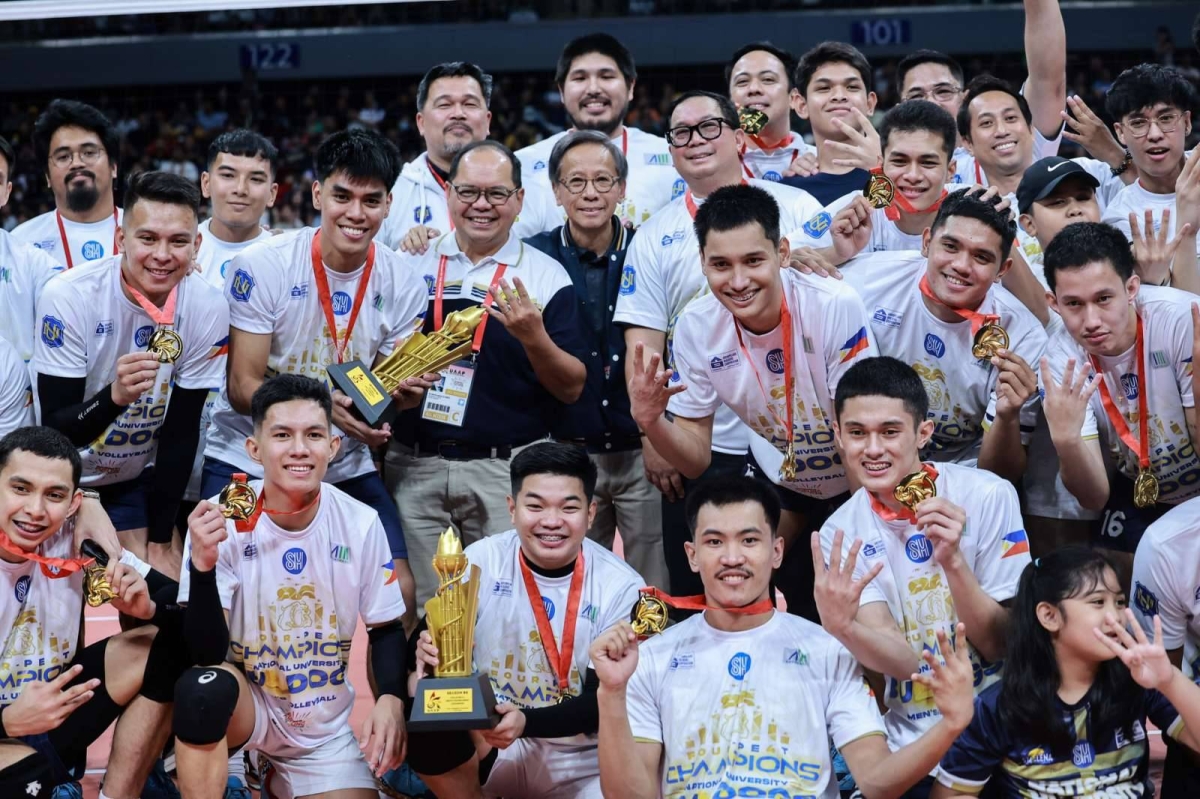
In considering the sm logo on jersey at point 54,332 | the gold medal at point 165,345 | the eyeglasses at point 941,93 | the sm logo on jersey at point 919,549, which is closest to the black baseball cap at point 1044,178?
the eyeglasses at point 941,93

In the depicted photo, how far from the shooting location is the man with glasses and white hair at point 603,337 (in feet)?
20.3

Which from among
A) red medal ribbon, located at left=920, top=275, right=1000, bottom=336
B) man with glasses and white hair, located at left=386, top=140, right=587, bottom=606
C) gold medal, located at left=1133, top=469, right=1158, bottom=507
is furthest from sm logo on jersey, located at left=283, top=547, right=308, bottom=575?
gold medal, located at left=1133, top=469, right=1158, bottom=507

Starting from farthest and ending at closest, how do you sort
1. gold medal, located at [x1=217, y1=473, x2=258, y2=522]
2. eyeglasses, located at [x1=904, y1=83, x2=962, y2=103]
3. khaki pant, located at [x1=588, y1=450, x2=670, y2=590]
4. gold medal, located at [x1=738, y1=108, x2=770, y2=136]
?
eyeglasses, located at [x1=904, y1=83, x2=962, y2=103] < gold medal, located at [x1=738, y1=108, x2=770, y2=136] < khaki pant, located at [x1=588, y1=450, x2=670, y2=590] < gold medal, located at [x1=217, y1=473, x2=258, y2=522]

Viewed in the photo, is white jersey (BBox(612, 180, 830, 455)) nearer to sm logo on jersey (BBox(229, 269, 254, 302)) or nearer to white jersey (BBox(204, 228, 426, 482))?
white jersey (BBox(204, 228, 426, 482))

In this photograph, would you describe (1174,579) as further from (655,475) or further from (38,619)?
(38,619)

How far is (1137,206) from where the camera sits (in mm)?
6281

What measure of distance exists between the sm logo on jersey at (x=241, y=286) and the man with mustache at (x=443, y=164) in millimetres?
1146

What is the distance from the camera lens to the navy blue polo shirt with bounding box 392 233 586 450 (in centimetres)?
605

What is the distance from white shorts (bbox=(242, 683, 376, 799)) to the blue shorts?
0.91 meters

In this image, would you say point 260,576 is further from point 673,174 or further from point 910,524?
point 673,174

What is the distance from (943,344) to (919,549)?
3.34 ft

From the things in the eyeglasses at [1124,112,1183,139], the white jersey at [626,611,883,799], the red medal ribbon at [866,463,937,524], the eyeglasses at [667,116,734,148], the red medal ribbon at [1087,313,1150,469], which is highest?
the eyeglasses at [667,116,734,148]

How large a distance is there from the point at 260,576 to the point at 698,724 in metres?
1.79

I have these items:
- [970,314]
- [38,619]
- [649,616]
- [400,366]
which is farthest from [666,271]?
[38,619]
